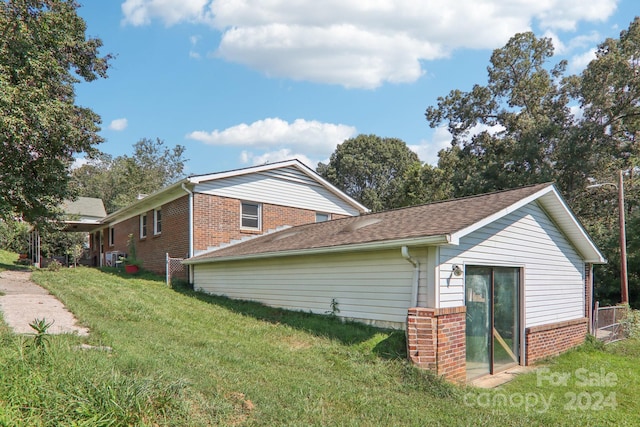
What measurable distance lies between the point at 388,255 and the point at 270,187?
9090mm

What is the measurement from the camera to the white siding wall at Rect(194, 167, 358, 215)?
50.4 feet

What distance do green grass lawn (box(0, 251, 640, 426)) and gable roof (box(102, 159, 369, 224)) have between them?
17.8 ft

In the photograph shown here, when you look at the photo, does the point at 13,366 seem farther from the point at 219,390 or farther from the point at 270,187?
the point at 270,187

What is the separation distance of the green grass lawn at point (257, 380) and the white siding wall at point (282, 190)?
6105 mm

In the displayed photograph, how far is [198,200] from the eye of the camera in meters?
14.7

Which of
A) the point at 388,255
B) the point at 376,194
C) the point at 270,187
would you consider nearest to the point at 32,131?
the point at 270,187

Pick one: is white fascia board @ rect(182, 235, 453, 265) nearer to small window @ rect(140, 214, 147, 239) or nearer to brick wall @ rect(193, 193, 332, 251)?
brick wall @ rect(193, 193, 332, 251)

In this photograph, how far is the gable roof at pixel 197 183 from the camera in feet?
47.8

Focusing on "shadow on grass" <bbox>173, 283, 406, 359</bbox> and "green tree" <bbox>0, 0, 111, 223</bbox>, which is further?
"green tree" <bbox>0, 0, 111, 223</bbox>

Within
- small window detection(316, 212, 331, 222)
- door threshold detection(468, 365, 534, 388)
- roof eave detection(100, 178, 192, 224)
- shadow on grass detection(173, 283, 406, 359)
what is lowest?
door threshold detection(468, 365, 534, 388)

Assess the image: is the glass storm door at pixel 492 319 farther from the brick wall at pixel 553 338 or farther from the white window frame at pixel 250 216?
the white window frame at pixel 250 216

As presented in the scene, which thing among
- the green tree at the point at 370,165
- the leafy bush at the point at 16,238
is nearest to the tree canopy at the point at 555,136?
the green tree at the point at 370,165

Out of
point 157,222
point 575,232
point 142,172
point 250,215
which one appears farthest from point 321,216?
point 142,172

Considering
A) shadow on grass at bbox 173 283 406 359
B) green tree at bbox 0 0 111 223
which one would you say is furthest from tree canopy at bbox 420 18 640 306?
green tree at bbox 0 0 111 223
